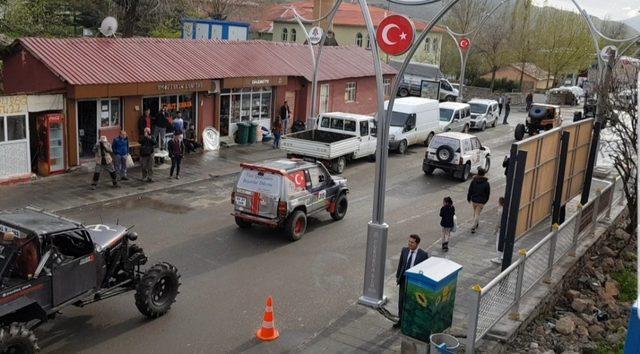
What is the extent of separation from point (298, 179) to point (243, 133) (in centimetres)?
1245

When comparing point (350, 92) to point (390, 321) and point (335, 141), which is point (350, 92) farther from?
point (390, 321)

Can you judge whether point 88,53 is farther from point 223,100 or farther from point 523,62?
point 523,62

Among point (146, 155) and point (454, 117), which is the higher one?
point (454, 117)

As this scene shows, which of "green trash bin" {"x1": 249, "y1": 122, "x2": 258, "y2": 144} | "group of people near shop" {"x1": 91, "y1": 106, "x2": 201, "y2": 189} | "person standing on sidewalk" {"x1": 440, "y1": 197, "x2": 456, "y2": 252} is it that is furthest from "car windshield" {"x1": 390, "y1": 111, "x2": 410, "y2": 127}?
"person standing on sidewalk" {"x1": 440, "y1": 197, "x2": 456, "y2": 252}

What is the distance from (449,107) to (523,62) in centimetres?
3249

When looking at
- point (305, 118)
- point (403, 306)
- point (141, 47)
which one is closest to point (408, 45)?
point (403, 306)

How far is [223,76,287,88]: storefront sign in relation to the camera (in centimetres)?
2556

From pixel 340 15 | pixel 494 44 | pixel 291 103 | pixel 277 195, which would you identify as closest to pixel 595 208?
pixel 277 195

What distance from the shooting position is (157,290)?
10.4 metres

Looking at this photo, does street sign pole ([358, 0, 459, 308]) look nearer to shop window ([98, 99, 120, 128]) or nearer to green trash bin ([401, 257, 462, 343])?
green trash bin ([401, 257, 462, 343])

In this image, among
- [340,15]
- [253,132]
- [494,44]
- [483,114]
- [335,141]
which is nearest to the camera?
[335,141]

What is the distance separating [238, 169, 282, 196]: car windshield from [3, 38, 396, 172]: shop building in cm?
754

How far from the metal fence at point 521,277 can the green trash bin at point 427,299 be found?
2.22 feet

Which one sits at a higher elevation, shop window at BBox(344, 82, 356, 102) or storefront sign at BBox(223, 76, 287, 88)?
storefront sign at BBox(223, 76, 287, 88)
